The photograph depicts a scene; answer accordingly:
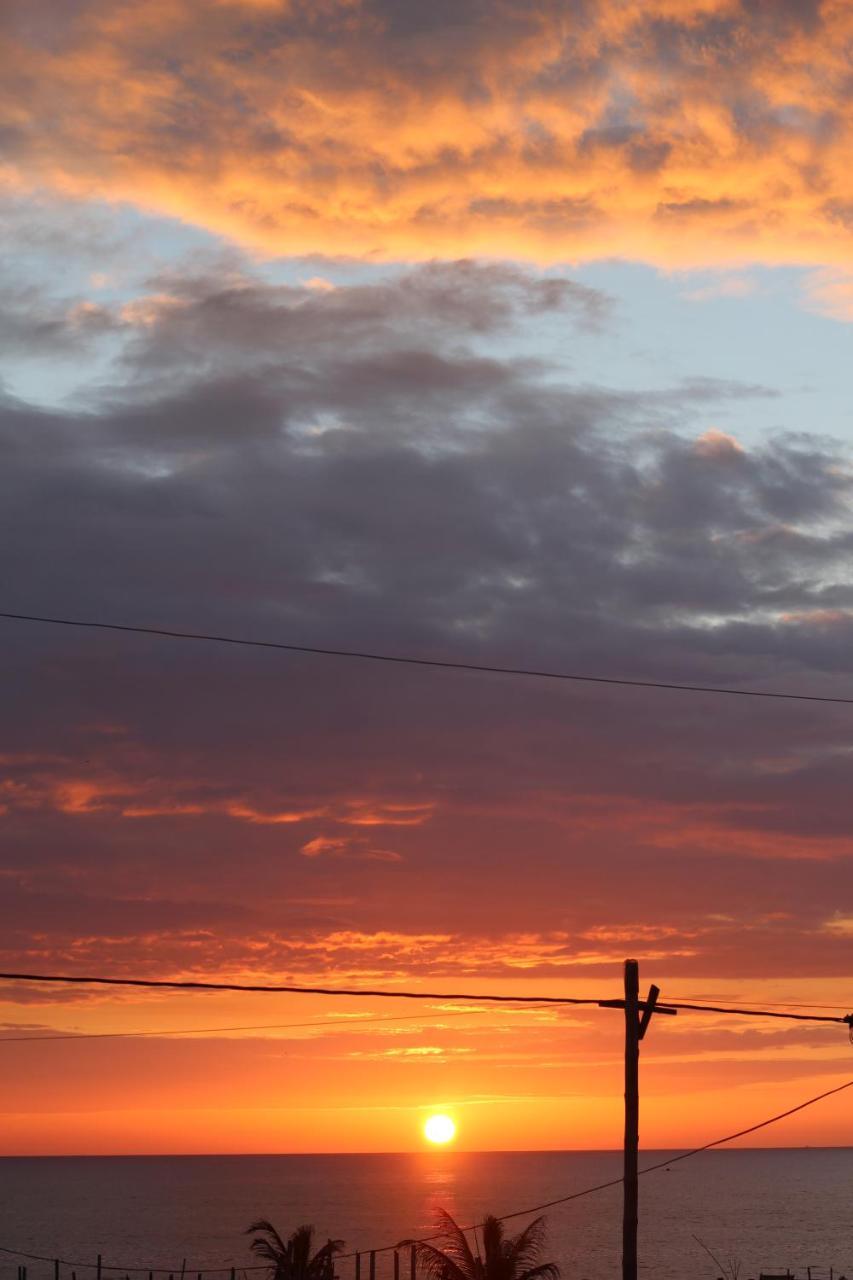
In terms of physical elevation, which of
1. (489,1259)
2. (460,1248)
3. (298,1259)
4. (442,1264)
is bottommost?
(298,1259)

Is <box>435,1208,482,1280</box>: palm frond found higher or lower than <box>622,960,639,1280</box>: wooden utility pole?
lower

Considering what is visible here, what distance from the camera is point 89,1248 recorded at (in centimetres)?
18588

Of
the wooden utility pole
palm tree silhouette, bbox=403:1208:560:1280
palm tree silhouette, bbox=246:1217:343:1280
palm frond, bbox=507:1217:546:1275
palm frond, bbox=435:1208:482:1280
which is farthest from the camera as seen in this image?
palm tree silhouette, bbox=246:1217:343:1280

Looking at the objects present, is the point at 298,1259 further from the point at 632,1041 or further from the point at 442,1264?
the point at 632,1041

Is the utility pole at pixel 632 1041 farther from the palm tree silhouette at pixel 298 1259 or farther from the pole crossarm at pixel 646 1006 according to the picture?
the palm tree silhouette at pixel 298 1259

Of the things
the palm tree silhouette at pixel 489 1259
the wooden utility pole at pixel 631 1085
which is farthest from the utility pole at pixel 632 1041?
the palm tree silhouette at pixel 489 1259

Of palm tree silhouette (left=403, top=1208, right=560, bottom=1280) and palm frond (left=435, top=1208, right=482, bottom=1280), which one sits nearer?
palm tree silhouette (left=403, top=1208, right=560, bottom=1280)

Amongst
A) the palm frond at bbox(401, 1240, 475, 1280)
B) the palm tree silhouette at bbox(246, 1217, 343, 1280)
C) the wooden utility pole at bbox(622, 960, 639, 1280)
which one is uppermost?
the wooden utility pole at bbox(622, 960, 639, 1280)

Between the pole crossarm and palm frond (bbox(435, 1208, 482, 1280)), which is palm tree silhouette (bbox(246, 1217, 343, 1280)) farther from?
the pole crossarm

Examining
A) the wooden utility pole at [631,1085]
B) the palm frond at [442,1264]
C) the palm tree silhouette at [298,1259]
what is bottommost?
Answer: the palm tree silhouette at [298,1259]

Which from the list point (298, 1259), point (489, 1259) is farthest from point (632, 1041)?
point (298, 1259)

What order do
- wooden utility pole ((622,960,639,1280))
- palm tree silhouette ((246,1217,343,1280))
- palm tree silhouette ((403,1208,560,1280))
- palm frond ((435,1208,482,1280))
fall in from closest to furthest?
wooden utility pole ((622,960,639,1280)) → palm tree silhouette ((403,1208,560,1280)) → palm frond ((435,1208,482,1280)) → palm tree silhouette ((246,1217,343,1280))

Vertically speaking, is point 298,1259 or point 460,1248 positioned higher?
point 460,1248

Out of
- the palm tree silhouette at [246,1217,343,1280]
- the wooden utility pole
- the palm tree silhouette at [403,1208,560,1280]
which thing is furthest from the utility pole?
the palm tree silhouette at [246,1217,343,1280]
